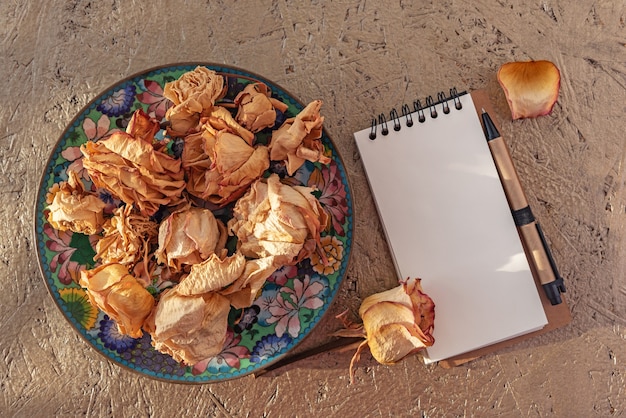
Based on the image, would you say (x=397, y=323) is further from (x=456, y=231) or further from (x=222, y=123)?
(x=222, y=123)

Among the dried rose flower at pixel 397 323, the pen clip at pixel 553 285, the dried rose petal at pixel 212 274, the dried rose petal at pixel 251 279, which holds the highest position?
the dried rose petal at pixel 212 274

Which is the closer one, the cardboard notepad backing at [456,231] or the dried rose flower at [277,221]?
the dried rose flower at [277,221]

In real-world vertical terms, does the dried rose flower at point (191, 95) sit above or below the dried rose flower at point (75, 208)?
above

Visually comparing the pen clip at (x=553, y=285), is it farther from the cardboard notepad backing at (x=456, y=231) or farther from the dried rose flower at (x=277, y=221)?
the dried rose flower at (x=277, y=221)

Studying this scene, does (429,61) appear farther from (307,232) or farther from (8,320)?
(8,320)

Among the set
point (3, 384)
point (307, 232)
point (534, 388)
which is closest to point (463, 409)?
point (534, 388)

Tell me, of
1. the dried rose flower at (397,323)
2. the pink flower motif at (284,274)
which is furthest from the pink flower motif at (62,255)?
the dried rose flower at (397,323)

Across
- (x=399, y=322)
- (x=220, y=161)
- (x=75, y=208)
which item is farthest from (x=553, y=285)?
(x=75, y=208)
